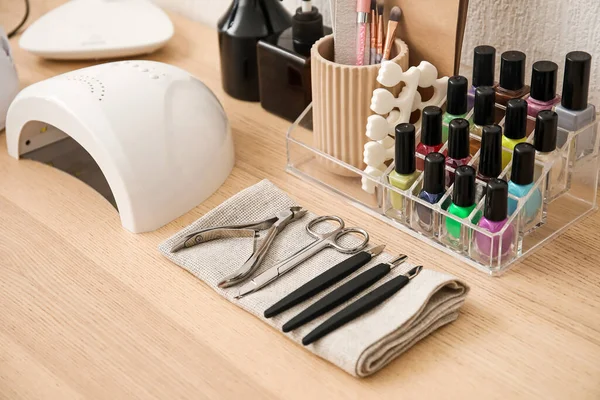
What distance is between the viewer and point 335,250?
2.52 ft

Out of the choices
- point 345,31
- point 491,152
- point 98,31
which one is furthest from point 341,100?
point 98,31

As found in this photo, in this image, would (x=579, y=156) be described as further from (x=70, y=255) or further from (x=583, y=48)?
(x=70, y=255)

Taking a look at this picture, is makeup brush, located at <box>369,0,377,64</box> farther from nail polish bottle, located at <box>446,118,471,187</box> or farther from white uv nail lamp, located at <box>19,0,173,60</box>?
white uv nail lamp, located at <box>19,0,173,60</box>

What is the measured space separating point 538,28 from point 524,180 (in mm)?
198

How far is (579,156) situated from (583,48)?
11cm

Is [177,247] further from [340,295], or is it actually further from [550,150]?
[550,150]

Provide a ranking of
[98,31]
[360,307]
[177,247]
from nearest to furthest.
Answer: [360,307], [177,247], [98,31]

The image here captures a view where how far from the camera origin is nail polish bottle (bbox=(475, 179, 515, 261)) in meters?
0.70

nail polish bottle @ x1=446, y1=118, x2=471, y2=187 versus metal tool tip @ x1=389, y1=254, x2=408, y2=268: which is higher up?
nail polish bottle @ x1=446, y1=118, x2=471, y2=187

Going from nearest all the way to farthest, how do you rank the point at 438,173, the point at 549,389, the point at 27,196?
the point at 549,389
the point at 438,173
the point at 27,196

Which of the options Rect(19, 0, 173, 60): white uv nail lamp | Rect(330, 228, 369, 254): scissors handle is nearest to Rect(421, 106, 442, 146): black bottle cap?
Rect(330, 228, 369, 254): scissors handle

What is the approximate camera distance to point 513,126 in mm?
736

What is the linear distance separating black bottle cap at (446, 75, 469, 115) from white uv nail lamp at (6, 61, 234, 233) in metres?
0.24

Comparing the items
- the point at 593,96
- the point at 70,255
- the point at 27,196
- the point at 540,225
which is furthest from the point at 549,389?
the point at 27,196
